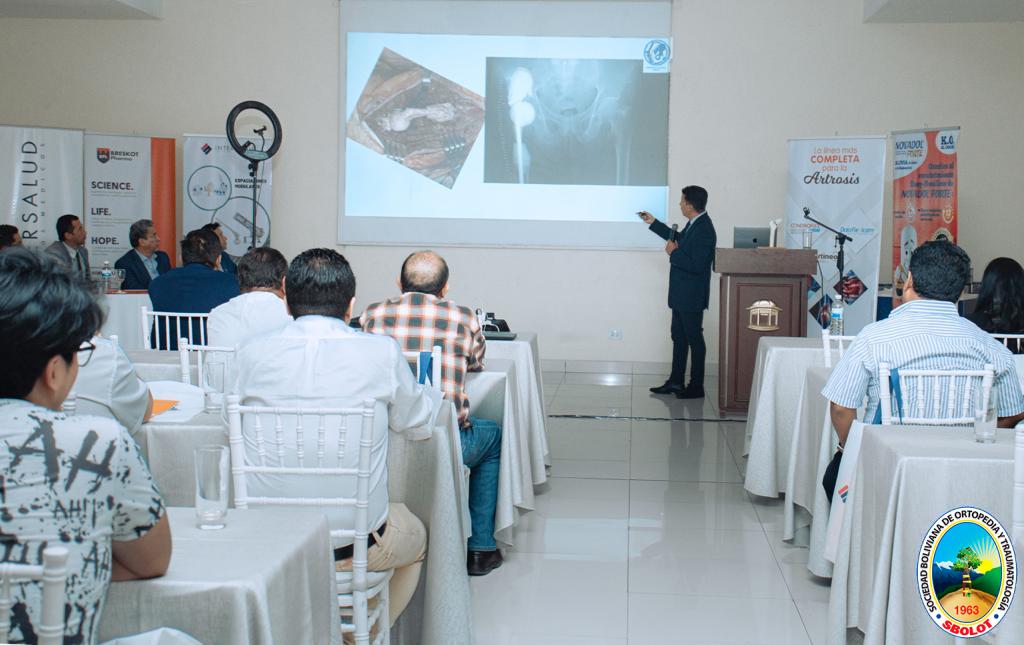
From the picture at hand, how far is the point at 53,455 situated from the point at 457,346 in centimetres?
229

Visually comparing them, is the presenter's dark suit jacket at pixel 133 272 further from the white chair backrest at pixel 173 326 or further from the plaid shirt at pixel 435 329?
the plaid shirt at pixel 435 329

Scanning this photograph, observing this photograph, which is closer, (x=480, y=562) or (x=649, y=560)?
(x=480, y=562)

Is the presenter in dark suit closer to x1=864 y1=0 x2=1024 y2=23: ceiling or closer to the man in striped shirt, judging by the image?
x1=864 y1=0 x2=1024 y2=23: ceiling

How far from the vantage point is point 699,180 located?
8.56 m

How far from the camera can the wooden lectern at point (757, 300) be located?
670 centimetres

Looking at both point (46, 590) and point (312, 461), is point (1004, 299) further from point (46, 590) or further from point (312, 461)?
point (46, 590)

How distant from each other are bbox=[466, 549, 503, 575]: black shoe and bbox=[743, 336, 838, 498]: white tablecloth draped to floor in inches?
58.0

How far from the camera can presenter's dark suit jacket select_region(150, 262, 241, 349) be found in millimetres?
5293

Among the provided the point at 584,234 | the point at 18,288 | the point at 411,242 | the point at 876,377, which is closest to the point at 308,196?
the point at 411,242

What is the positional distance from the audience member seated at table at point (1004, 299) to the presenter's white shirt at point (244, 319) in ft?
9.14

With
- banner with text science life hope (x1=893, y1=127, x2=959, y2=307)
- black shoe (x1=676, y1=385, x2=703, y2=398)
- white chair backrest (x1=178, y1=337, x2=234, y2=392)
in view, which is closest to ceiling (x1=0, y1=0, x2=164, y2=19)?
black shoe (x1=676, y1=385, x2=703, y2=398)

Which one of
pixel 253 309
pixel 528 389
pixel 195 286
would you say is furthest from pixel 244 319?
pixel 195 286

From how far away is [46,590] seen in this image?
1.17 metres

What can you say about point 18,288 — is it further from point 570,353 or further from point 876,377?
point 570,353
